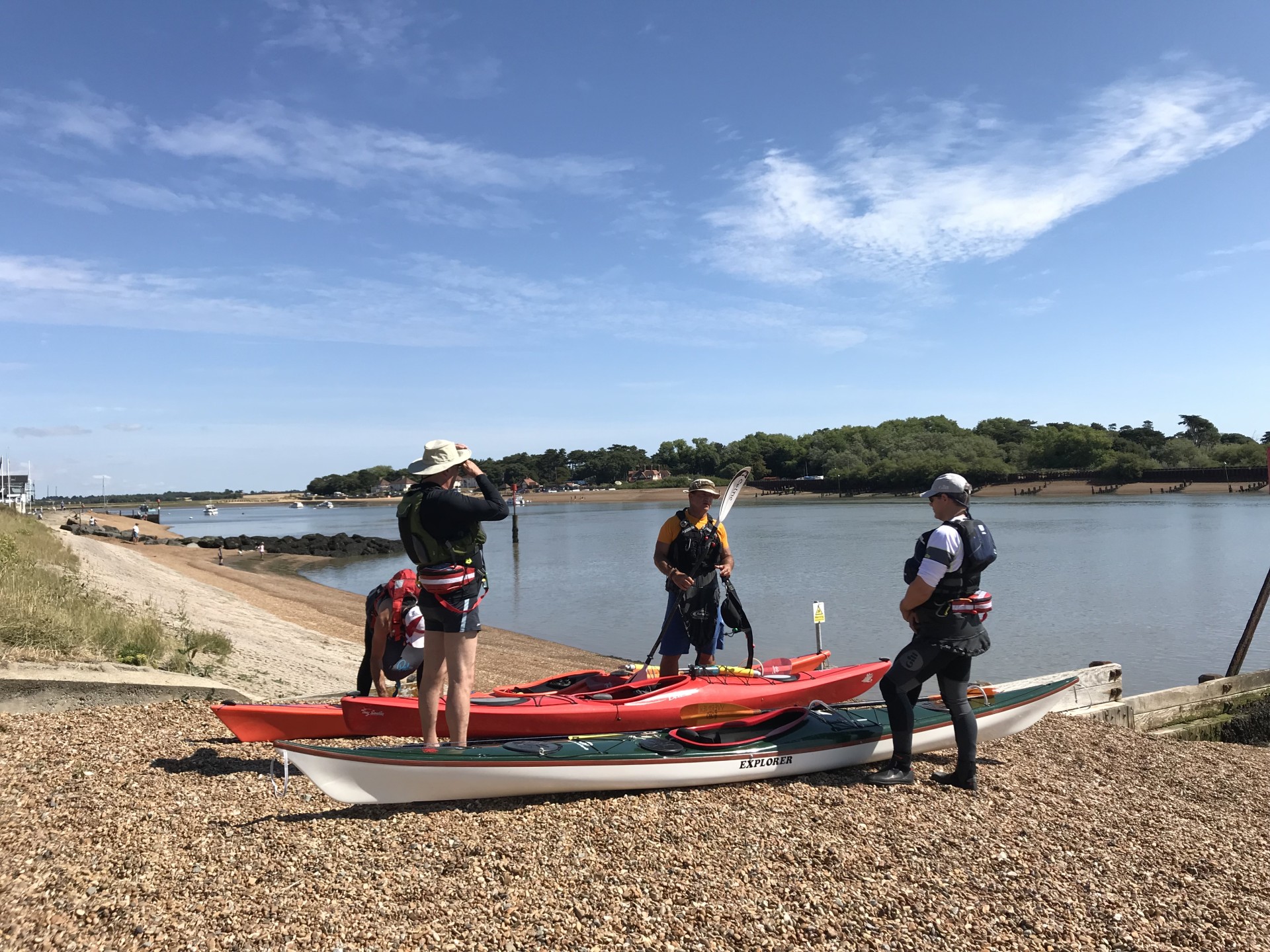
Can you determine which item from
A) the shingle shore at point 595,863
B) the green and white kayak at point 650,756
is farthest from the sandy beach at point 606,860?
the green and white kayak at point 650,756

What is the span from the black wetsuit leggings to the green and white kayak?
344 millimetres

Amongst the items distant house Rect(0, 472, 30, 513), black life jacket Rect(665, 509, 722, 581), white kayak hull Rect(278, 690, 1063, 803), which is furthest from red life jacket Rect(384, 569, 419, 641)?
distant house Rect(0, 472, 30, 513)

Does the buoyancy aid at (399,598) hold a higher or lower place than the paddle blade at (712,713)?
higher

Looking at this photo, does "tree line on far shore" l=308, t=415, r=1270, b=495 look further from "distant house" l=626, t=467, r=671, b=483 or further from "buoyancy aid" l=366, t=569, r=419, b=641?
"buoyancy aid" l=366, t=569, r=419, b=641

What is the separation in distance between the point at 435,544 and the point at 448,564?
132 millimetres

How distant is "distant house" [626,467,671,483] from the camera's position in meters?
164

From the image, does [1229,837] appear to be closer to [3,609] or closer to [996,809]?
[996,809]

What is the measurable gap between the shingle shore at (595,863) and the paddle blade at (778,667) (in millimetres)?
2582

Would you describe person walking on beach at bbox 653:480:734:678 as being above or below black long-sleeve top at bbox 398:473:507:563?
below

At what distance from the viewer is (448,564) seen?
4379 millimetres

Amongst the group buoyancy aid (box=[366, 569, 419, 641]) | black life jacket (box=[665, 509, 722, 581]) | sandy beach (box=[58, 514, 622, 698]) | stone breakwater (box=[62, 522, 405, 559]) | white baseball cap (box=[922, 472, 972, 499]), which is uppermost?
white baseball cap (box=[922, 472, 972, 499])

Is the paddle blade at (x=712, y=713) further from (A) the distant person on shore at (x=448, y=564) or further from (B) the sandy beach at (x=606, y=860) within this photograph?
(A) the distant person on shore at (x=448, y=564)

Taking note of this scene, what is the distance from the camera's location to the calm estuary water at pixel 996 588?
48.4 feet

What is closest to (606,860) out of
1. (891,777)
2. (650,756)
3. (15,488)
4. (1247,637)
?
(650,756)
